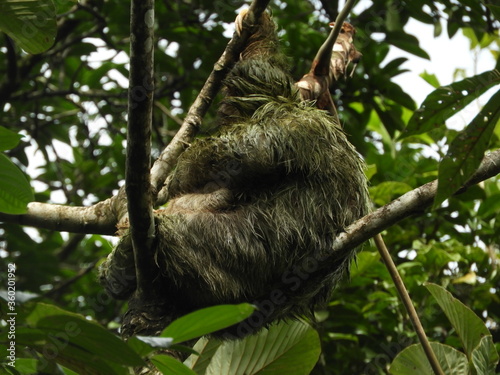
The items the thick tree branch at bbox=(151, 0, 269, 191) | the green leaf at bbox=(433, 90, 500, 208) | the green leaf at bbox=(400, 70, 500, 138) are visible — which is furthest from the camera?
the thick tree branch at bbox=(151, 0, 269, 191)

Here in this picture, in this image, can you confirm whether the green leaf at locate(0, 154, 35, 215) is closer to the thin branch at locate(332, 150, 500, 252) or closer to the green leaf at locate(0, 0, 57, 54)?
the green leaf at locate(0, 0, 57, 54)

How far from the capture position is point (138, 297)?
3955mm

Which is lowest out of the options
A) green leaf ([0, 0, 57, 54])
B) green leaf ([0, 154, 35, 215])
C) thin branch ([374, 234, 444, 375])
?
thin branch ([374, 234, 444, 375])

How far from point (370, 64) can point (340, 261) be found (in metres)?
3.33

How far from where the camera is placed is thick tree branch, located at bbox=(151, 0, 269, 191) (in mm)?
4695

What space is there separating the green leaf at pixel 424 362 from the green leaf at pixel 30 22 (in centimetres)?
274

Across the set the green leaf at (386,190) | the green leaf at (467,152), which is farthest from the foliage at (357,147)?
the green leaf at (467,152)

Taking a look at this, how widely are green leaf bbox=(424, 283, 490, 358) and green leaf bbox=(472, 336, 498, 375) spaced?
0.51 ft

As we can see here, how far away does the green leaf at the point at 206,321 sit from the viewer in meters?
2.02

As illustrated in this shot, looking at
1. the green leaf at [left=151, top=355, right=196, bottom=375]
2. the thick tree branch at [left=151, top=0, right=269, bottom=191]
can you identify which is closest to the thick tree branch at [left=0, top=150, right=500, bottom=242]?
the thick tree branch at [left=151, top=0, right=269, bottom=191]

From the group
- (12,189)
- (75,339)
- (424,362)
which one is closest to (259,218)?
(424,362)

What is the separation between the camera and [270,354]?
4012 mm

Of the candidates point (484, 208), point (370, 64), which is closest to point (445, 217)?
point (484, 208)

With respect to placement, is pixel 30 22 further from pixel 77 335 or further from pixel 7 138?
pixel 77 335
